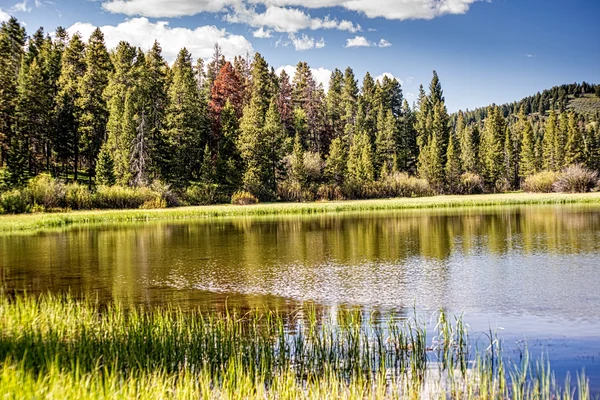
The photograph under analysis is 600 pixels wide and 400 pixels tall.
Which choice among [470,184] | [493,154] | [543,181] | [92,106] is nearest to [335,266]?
[92,106]

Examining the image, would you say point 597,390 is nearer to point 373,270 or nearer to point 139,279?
point 373,270

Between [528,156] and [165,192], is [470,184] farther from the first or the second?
[165,192]

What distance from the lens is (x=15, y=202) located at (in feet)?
198

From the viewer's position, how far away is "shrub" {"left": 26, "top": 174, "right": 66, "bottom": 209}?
207ft

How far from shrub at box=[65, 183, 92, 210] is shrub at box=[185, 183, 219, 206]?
683 inches

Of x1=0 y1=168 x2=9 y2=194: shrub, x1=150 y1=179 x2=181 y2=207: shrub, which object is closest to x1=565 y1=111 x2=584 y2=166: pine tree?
x1=150 y1=179 x2=181 y2=207: shrub

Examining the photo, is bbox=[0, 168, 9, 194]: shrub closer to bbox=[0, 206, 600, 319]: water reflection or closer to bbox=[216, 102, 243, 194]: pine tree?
bbox=[0, 206, 600, 319]: water reflection

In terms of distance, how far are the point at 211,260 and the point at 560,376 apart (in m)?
22.4

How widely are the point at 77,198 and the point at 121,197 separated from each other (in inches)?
246

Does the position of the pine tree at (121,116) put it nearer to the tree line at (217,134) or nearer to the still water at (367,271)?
the tree line at (217,134)

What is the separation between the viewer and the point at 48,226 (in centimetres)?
5384

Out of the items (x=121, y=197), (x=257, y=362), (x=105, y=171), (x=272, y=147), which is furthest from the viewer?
(x=272, y=147)

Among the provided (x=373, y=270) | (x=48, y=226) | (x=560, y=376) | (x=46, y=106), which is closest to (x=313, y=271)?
(x=373, y=270)

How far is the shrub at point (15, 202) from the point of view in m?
59.7
